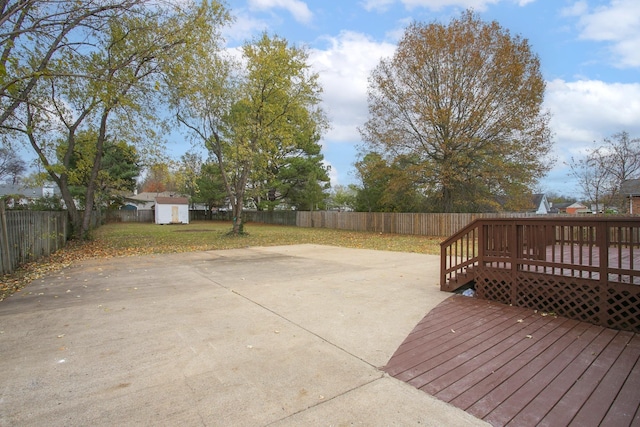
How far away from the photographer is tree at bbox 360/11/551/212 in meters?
17.6

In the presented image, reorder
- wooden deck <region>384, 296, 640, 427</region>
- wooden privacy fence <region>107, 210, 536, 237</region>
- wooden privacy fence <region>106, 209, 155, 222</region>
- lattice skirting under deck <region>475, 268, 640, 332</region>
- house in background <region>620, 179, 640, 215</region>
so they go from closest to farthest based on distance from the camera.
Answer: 1. wooden deck <region>384, 296, 640, 427</region>
2. lattice skirting under deck <region>475, 268, 640, 332</region>
3. wooden privacy fence <region>107, 210, 536, 237</region>
4. house in background <region>620, 179, 640, 215</region>
5. wooden privacy fence <region>106, 209, 155, 222</region>

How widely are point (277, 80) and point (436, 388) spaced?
16.1 meters

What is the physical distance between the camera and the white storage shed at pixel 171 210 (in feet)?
110

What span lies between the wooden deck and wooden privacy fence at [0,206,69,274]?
865cm

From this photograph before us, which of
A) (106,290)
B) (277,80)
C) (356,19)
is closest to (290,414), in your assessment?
(106,290)

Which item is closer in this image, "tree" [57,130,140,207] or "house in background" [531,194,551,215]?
"tree" [57,130,140,207]

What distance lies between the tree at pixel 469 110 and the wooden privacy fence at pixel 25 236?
1657 cm

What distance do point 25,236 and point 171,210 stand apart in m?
26.9

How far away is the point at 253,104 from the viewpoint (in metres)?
16.5

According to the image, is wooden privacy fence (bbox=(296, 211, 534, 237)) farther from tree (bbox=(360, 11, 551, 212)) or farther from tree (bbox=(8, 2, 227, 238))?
tree (bbox=(8, 2, 227, 238))

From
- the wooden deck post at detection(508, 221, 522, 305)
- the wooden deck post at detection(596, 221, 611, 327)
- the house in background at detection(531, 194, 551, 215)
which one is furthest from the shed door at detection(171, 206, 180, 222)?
the house in background at detection(531, 194, 551, 215)

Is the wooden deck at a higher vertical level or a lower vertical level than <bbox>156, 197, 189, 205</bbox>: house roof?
lower

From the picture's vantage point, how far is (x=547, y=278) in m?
4.50

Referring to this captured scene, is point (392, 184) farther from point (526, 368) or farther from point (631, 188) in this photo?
point (526, 368)
